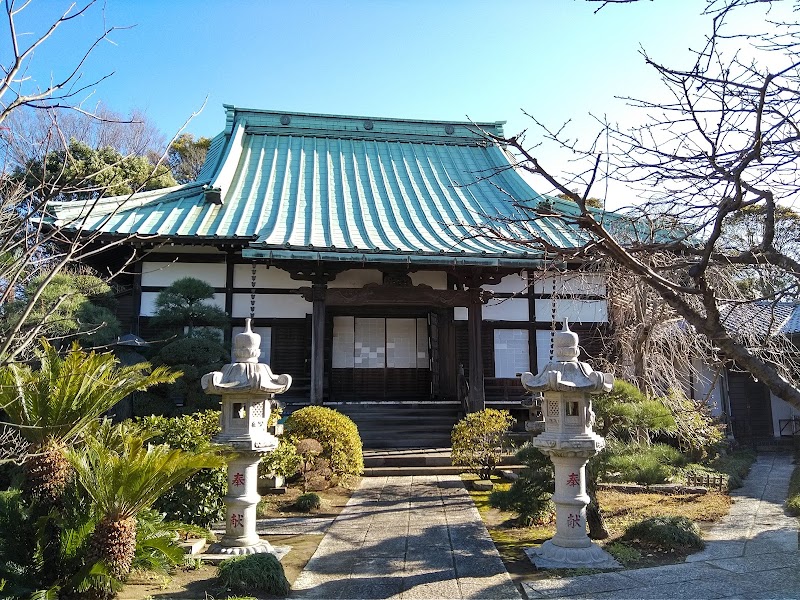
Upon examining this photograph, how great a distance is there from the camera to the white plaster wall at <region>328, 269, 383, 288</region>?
13.2 meters

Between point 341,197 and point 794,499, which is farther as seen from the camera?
point 341,197

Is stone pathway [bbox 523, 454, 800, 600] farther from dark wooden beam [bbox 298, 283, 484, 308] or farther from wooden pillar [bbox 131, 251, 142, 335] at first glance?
wooden pillar [bbox 131, 251, 142, 335]

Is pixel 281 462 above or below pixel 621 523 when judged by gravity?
above

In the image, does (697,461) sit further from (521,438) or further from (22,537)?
(22,537)

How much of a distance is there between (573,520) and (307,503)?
12.4ft

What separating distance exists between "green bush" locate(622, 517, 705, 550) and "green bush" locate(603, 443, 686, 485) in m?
0.66

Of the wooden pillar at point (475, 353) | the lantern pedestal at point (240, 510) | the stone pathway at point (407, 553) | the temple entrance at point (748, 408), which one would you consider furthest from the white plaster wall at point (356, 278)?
the temple entrance at point (748, 408)

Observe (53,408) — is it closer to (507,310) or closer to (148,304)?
(148,304)

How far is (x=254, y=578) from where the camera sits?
477 cm

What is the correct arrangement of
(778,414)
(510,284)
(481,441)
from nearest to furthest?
(481,441), (510,284), (778,414)

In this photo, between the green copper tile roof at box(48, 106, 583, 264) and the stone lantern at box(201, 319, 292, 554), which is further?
the green copper tile roof at box(48, 106, 583, 264)

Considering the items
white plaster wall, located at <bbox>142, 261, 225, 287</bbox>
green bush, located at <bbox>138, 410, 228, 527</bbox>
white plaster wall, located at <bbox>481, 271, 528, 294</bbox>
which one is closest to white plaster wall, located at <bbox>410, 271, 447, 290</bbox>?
white plaster wall, located at <bbox>481, 271, 528, 294</bbox>

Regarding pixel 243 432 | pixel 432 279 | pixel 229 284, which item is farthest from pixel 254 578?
pixel 432 279

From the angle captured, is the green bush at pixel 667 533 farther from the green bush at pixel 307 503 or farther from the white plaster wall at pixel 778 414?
the white plaster wall at pixel 778 414
